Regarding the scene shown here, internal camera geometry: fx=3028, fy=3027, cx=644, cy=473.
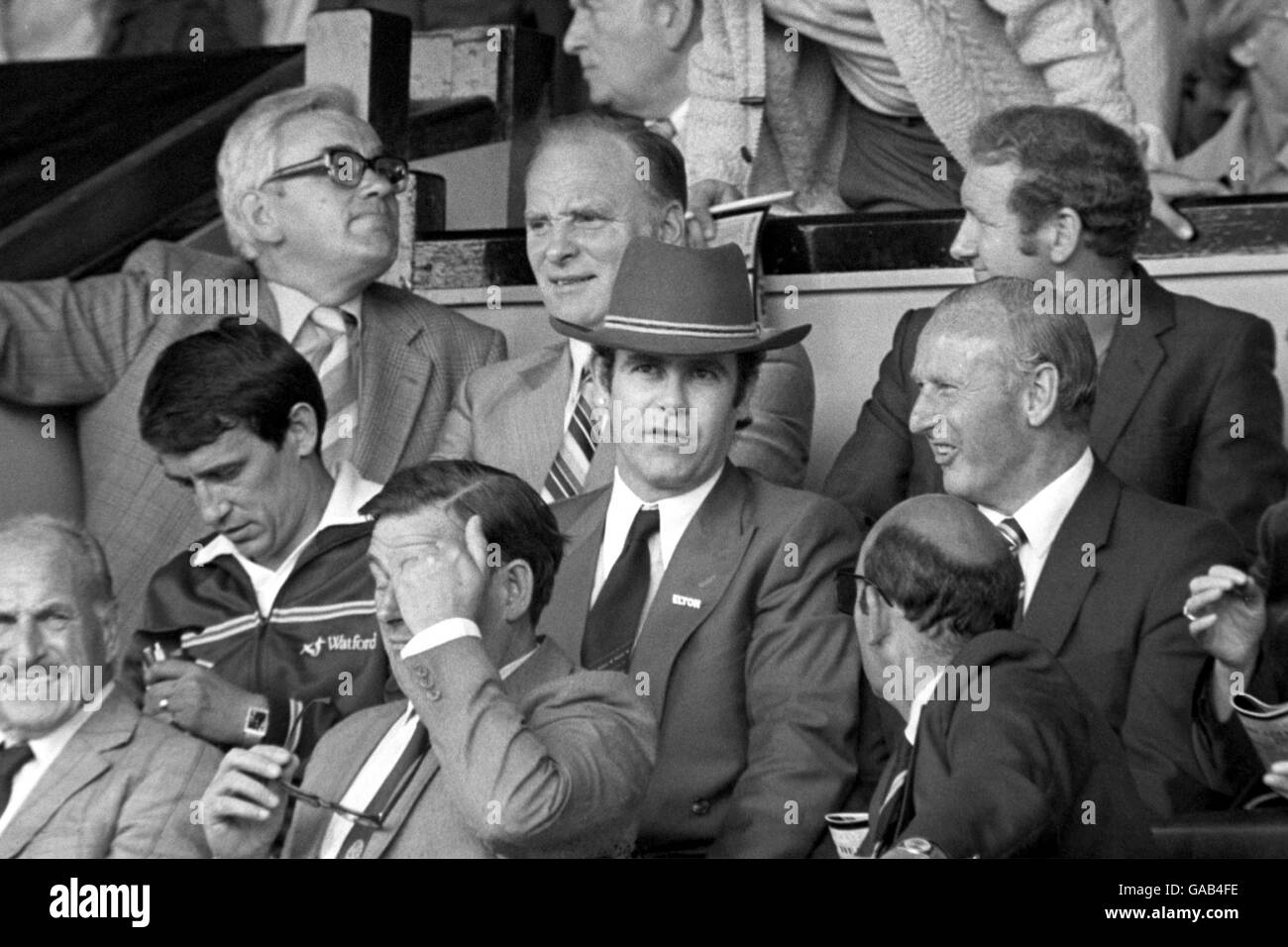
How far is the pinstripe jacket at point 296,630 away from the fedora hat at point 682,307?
1.55ft

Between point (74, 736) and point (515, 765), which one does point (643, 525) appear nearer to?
point (515, 765)

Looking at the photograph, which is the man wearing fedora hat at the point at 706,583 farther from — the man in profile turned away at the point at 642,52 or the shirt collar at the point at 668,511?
the man in profile turned away at the point at 642,52

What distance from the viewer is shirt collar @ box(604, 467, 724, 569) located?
13.4 ft

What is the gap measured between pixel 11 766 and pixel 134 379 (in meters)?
0.94

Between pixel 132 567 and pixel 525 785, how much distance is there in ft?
4.41

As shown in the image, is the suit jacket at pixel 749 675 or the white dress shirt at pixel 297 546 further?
the white dress shirt at pixel 297 546

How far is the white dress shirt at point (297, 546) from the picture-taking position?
425 cm

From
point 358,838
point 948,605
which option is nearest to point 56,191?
point 358,838

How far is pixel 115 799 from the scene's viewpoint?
3854 mm

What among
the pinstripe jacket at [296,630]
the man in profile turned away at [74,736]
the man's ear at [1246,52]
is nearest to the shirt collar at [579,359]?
the pinstripe jacket at [296,630]

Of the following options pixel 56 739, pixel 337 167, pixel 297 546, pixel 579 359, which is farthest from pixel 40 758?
pixel 337 167

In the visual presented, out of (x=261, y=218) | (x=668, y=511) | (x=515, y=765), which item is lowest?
(x=515, y=765)

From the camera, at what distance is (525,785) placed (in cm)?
348
